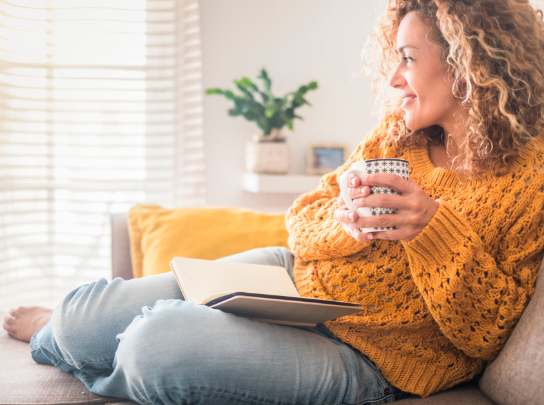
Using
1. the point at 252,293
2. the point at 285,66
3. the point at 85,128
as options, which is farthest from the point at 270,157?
the point at 252,293

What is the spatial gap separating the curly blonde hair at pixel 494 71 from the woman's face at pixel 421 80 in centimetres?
2

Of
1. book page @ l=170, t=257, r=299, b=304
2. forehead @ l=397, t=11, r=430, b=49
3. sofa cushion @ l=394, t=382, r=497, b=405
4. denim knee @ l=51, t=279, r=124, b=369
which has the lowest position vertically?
sofa cushion @ l=394, t=382, r=497, b=405

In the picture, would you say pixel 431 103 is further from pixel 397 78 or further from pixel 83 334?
pixel 83 334

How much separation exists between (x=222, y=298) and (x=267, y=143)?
1.64 meters

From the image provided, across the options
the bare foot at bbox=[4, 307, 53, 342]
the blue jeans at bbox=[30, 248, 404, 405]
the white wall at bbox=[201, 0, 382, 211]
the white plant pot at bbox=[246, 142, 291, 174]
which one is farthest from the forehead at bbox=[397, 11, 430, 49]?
the white wall at bbox=[201, 0, 382, 211]

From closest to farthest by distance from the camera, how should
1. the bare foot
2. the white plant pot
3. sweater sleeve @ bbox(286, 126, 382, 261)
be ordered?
sweater sleeve @ bbox(286, 126, 382, 261)
the bare foot
the white plant pot

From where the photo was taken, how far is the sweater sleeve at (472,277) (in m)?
0.82

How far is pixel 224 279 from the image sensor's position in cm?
97

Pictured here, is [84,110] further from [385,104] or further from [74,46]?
[385,104]

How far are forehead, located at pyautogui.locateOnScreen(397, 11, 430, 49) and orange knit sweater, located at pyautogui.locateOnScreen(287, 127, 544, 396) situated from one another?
23 centimetres

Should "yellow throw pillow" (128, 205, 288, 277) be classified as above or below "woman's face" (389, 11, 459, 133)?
below

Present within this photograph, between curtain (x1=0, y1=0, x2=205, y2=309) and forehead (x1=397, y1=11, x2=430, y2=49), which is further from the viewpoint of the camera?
curtain (x1=0, y1=0, x2=205, y2=309)

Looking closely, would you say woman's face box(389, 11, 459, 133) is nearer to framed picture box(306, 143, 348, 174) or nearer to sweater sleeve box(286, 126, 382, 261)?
sweater sleeve box(286, 126, 382, 261)

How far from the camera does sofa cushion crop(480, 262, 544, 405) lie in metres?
0.77
